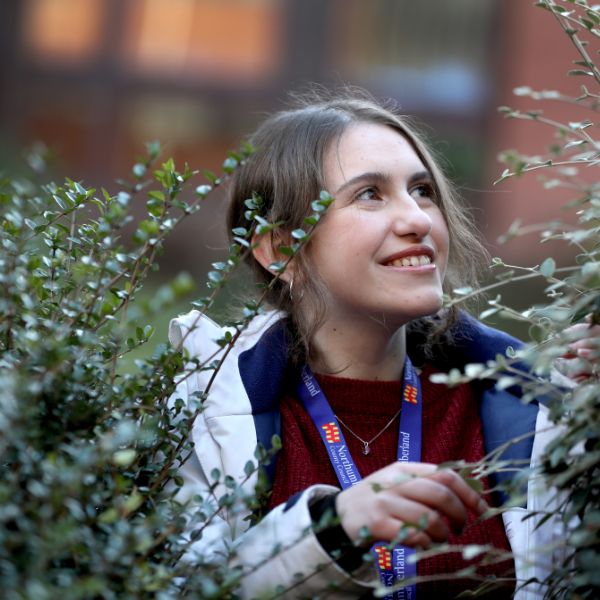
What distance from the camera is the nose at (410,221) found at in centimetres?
255

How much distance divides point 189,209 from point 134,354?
560 cm

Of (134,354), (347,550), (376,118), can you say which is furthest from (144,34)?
(347,550)

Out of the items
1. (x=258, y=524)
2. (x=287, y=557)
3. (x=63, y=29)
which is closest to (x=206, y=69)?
(x=63, y=29)

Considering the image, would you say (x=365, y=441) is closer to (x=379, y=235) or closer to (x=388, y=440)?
(x=388, y=440)

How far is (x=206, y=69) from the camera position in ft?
58.7

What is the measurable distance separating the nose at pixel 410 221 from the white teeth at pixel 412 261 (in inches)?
2.1

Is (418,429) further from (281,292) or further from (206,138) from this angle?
(206,138)

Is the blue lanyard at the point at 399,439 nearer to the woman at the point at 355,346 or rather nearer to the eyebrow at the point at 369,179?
the woman at the point at 355,346

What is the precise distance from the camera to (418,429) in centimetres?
265

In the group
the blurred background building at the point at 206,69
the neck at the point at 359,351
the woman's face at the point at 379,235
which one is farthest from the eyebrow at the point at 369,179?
the blurred background building at the point at 206,69

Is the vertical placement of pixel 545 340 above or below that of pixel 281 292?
above

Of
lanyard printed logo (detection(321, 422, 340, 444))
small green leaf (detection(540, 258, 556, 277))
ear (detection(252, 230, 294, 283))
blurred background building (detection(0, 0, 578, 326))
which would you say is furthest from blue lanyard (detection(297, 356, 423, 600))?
blurred background building (detection(0, 0, 578, 326))

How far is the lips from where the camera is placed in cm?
254

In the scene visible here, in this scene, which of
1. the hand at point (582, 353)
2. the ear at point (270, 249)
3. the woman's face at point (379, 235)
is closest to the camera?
the hand at point (582, 353)
